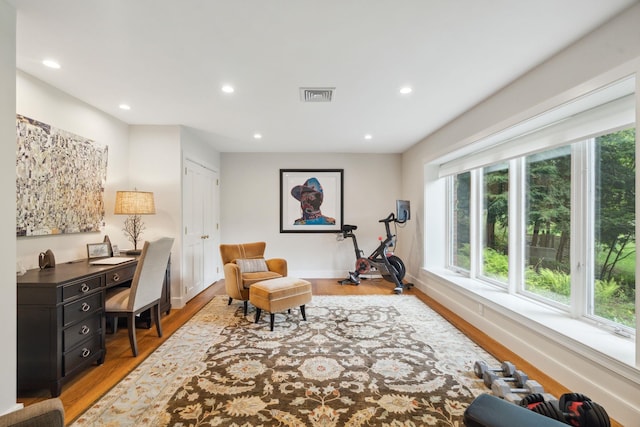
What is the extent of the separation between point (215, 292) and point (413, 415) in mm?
3597

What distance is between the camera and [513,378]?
2.07m

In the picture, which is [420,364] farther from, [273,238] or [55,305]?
[273,238]

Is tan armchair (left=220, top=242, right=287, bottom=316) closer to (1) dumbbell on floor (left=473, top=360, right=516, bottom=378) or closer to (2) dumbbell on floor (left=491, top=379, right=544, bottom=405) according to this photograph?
(1) dumbbell on floor (left=473, top=360, right=516, bottom=378)

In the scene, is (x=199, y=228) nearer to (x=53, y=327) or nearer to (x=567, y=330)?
(x=53, y=327)

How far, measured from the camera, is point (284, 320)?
132 inches

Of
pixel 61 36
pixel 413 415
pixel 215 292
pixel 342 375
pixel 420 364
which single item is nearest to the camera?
pixel 413 415

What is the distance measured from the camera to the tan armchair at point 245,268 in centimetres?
354

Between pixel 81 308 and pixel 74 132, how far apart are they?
189cm

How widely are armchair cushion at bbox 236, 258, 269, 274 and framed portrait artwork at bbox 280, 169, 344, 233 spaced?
1.64 metres

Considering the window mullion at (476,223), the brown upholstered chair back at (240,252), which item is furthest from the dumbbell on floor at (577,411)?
the brown upholstered chair back at (240,252)

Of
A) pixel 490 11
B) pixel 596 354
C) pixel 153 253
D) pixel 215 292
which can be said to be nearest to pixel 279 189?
pixel 215 292

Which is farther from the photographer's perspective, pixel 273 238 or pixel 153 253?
pixel 273 238

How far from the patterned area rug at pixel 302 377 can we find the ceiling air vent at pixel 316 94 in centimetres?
244

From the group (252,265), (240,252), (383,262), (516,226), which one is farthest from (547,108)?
(240,252)
